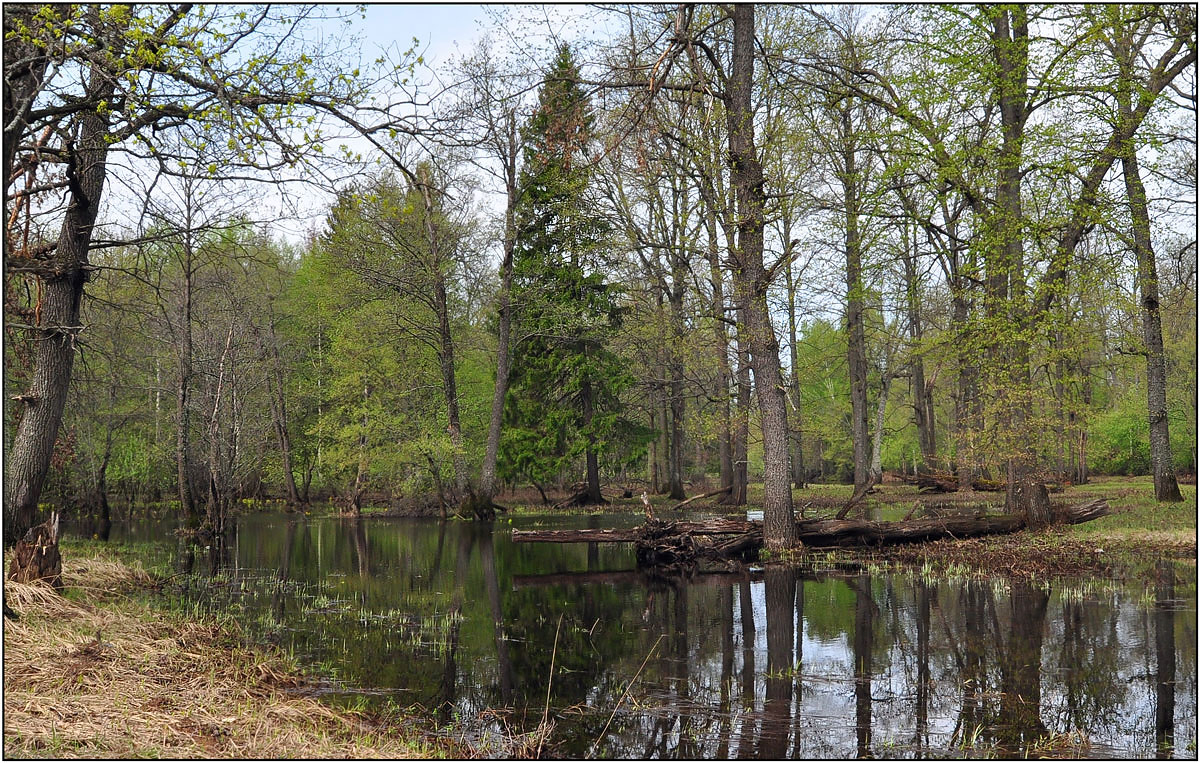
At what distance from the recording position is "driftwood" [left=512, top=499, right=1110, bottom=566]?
1634 centimetres

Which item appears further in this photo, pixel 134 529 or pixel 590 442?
pixel 590 442

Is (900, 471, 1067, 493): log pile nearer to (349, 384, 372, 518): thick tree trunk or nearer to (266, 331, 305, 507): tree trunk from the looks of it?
(349, 384, 372, 518): thick tree trunk

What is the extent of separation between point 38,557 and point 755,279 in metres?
12.5

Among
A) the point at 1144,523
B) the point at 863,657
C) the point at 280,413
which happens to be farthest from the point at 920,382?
the point at 863,657

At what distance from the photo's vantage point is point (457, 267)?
3181 cm

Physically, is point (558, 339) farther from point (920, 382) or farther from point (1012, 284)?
point (1012, 284)

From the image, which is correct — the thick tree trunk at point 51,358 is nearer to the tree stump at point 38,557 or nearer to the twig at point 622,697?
the tree stump at point 38,557

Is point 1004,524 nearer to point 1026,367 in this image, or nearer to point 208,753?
point 1026,367

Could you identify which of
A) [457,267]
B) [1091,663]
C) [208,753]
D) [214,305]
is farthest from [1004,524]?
[214,305]

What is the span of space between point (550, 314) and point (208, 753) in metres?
26.4

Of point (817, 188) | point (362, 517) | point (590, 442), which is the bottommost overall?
point (362, 517)

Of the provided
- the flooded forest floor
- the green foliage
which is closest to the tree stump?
the flooded forest floor

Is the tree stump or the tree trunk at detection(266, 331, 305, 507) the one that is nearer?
the tree stump

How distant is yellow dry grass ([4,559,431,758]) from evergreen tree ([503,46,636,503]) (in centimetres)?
2256
